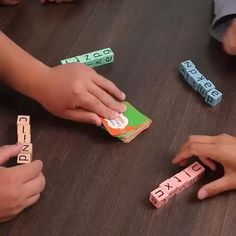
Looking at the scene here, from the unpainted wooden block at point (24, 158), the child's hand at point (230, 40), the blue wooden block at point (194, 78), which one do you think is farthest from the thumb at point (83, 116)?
the child's hand at point (230, 40)

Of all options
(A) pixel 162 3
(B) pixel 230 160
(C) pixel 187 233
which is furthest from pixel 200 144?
(A) pixel 162 3

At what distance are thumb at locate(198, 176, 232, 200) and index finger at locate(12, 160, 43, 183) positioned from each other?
271 millimetres

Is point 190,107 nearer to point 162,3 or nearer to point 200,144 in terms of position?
point 200,144

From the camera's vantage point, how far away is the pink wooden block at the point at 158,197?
70 centimetres

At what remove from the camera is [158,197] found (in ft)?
2.29

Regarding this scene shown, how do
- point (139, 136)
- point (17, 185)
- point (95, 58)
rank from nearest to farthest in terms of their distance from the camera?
point (17, 185) < point (139, 136) < point (95, 58)

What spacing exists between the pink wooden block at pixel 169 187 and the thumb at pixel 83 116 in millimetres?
164

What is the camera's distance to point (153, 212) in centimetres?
70

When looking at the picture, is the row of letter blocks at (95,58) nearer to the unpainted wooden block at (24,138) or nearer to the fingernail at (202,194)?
the unpainted wooden block at (24,138)

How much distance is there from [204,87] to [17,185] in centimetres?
40

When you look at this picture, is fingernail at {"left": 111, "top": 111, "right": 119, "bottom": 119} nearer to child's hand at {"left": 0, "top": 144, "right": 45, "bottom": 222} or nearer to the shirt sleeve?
child's hand at {"left": 0, "top": 144, "right": 45, "bottom": 222}

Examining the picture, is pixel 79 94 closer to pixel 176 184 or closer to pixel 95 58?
pixel 95 58

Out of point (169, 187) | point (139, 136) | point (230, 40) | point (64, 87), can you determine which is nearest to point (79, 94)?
A: point (64, 87)

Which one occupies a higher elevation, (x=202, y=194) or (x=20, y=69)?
(x=20, y=69)
